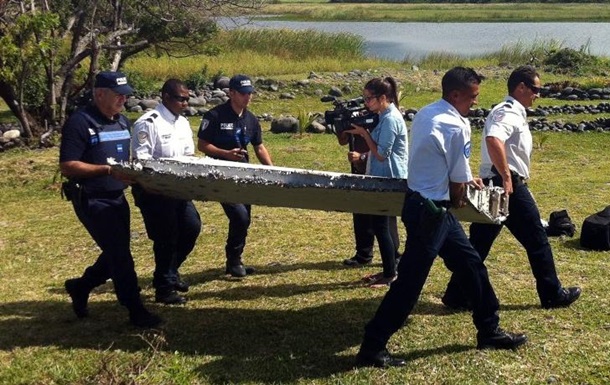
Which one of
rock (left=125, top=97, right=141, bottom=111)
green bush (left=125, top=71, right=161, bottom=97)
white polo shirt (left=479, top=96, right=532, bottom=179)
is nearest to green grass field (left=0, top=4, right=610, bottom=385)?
white polo shirt (left=479, top=96, right=532, bottom=179)

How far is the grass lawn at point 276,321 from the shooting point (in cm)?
473

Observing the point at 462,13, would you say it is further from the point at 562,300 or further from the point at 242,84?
the point at 562,300

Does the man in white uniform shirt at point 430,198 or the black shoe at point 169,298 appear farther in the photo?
the black shoe at point 169,298

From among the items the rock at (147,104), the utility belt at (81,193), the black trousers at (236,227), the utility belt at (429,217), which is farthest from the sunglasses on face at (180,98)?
the rock at (147,104)

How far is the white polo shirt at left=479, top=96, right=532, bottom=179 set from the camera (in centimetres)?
540

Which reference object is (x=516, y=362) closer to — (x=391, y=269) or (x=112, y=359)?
(x=391, y=269)

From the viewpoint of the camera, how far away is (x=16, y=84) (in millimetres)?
14102

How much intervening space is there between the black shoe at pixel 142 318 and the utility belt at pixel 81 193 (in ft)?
2.78

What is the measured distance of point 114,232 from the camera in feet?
17.0

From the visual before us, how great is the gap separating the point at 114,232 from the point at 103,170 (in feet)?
1.52

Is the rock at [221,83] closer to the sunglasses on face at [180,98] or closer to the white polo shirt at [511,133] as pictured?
the sunglasses on face at [180,98]

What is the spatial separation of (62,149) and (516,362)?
10.7 ft

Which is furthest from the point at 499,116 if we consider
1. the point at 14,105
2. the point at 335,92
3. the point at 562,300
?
the point at 335,92

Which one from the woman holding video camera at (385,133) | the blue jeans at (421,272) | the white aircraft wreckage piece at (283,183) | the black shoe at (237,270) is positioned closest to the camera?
the blue jeans at (421,272)
